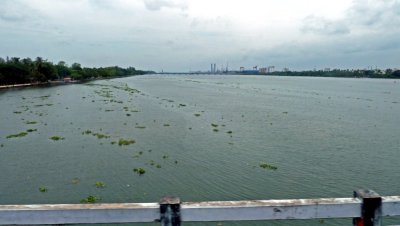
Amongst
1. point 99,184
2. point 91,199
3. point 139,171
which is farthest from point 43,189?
point 139,171

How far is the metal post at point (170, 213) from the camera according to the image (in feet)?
12.9

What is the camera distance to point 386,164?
794 inches

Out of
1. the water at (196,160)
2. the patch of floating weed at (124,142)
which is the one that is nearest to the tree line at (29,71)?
the water at (196,160)

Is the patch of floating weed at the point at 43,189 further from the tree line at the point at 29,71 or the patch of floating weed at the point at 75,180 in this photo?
the tree line at the point at 29,71

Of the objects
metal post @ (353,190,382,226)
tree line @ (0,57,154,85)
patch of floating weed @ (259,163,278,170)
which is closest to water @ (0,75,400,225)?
patch of floating weed @ (259,163,278,170)

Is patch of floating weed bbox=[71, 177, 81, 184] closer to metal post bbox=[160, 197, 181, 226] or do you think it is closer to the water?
the water

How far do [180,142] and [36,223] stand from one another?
2105 cm

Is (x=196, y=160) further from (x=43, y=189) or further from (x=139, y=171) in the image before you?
(x=43, y=189)

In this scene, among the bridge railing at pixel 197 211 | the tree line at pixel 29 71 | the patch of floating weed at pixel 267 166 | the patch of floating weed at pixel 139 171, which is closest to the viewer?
the bridge railing at pixel 197 211

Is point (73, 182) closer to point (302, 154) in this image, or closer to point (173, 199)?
point (173, 199)

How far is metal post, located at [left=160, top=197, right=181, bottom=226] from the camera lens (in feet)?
12.9

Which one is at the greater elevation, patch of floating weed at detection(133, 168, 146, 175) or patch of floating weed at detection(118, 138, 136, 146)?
patch of floating weed at detection(118, 138, 136, 146)

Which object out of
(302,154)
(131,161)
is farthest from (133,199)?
(302,154)

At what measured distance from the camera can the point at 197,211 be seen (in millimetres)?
3979
